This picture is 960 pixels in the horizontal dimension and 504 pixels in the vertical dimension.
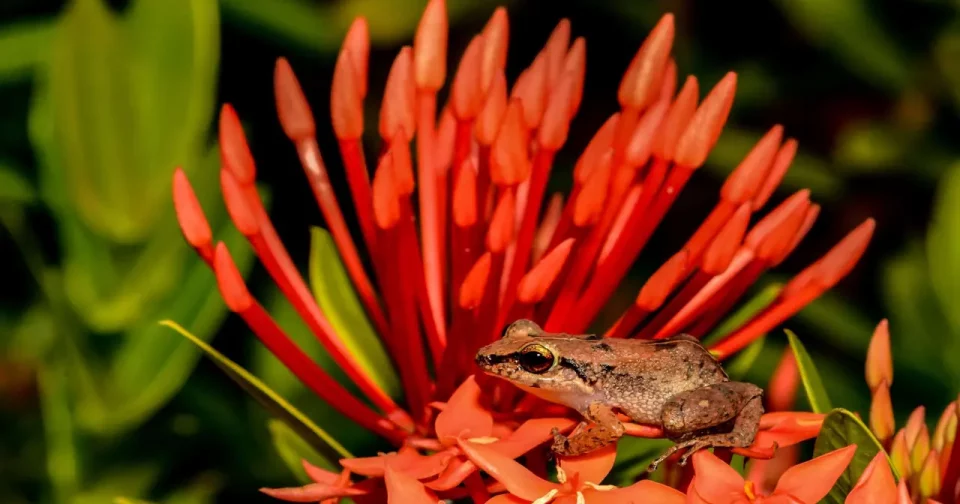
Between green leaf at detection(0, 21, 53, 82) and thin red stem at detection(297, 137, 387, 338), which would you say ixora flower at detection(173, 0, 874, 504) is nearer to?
thin red stem at detection(297, 137, 387, 338)

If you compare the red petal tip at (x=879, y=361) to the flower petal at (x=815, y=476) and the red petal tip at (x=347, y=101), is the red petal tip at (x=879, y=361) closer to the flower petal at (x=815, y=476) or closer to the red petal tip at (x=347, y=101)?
the flower petal at (x=815, y=476)

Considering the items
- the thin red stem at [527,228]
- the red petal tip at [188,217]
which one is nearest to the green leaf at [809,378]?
the thin red stem at [527,228]

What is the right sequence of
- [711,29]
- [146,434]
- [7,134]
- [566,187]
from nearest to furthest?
[146,434]
[7,134]
[566,187]
[711,29]

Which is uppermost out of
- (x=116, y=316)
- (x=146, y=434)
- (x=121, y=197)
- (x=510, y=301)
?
(x=510, y=301)

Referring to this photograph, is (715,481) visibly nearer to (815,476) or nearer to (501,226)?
(815,476)

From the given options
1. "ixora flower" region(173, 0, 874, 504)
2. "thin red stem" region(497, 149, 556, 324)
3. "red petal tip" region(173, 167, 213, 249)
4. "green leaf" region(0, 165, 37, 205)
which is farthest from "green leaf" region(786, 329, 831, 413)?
"green leaf" region(0, 165, 37, 205)

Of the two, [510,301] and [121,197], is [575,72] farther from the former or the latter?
[121,197]

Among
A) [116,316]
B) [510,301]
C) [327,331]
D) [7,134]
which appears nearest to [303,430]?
[327,331]
